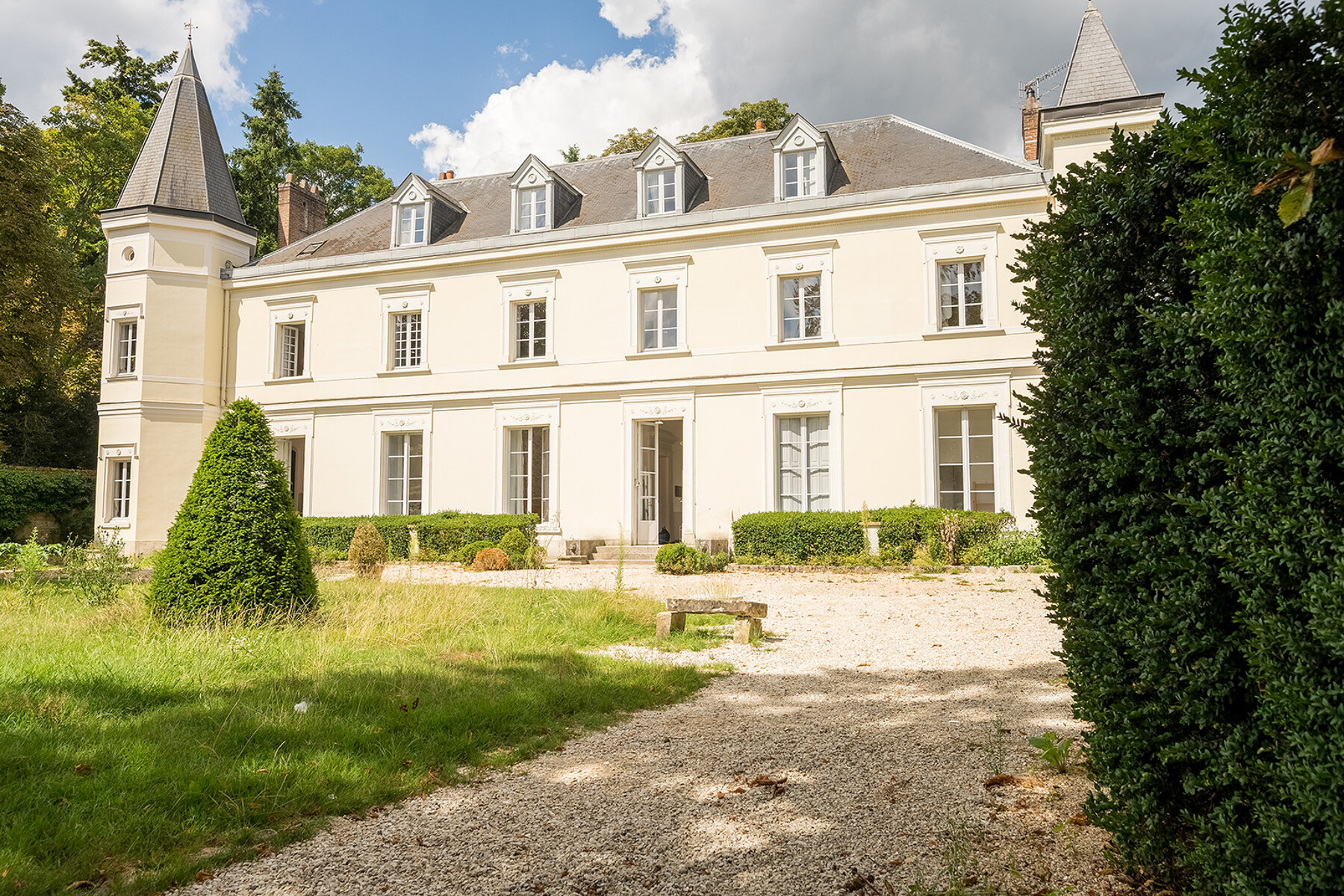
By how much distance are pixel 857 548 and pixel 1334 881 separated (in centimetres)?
1200

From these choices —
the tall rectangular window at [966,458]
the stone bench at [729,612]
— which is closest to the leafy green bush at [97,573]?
the stone bench at [729,612]

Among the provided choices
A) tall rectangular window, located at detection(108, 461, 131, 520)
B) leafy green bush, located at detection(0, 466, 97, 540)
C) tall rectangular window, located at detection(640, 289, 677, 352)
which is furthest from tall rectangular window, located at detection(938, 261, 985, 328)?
leafy green bush, located at detection(0, 466, 97, 540)

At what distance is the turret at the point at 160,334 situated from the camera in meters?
18.5

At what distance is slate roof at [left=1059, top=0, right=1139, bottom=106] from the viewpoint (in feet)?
45.5

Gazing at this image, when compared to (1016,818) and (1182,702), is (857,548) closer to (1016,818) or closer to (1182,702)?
(1016,818)

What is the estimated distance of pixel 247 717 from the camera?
4.27 meters

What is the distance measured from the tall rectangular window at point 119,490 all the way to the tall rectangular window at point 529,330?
8923 millimetres

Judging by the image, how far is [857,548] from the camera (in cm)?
1360

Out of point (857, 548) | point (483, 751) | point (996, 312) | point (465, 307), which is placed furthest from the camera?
point (465, 307)

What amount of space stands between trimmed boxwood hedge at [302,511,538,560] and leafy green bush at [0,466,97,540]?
7989mm

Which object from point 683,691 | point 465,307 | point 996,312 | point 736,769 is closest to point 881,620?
point 683,691

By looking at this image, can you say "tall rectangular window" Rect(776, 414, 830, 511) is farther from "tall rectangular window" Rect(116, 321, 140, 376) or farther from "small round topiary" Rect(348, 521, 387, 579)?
"tall rectangular window" Rect(116, 321, 140, 376)

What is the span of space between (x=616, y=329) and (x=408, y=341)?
500 cm

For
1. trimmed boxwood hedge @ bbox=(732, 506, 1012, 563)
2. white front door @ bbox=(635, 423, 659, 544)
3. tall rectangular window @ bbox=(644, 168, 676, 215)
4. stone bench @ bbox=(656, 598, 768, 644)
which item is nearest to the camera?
stone bench @ bbox=(656, 598, 768, 644)
